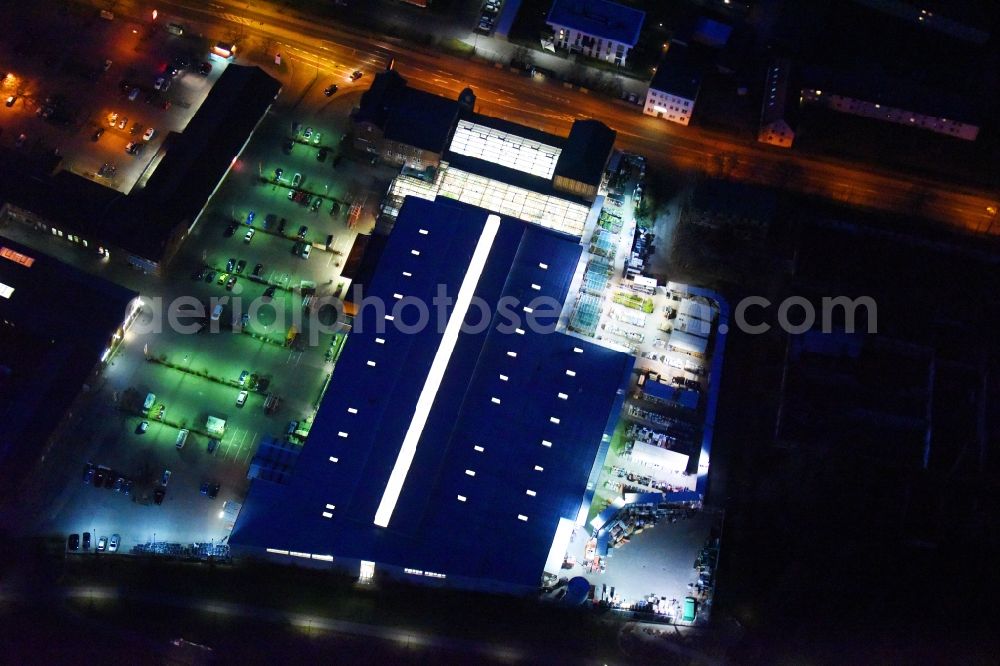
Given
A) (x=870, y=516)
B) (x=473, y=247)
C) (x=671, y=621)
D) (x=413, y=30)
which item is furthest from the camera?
(x=413, y=30)

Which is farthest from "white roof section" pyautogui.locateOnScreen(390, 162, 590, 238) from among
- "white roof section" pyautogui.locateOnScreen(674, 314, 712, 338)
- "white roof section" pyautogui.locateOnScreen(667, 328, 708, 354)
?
"white roof section" pyautogui.locateOnScreen(667, 328, 708, 354)

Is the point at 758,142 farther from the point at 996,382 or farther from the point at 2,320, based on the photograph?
the point at 2,320

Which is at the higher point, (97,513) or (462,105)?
(462,105)

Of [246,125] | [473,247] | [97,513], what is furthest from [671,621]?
[246,125]

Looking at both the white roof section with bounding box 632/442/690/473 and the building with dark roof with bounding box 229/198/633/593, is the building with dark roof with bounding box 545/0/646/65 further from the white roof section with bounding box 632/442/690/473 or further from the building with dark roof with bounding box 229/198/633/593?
the white roof section with bounding box 632/442/690/473

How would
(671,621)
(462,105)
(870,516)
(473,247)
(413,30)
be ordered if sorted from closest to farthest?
(671,621) < (870,516) < (473,247) < (462,105) < (413,30)

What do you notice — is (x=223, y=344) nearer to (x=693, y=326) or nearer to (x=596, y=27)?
(x=693, y=326)

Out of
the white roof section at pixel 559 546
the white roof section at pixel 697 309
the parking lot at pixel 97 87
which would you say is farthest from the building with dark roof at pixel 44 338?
the white roof section at pixel 697 309
